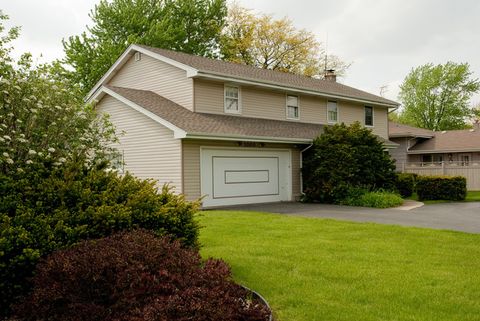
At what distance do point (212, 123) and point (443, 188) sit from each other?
35.0 feet

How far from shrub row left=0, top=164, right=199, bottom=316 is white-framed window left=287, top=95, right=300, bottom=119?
53.1ft

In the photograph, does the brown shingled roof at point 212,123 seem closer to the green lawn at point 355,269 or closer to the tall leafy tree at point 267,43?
the green lawn at point 355,269

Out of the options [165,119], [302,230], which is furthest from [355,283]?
[165,119]

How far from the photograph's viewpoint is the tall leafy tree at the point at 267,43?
136ft

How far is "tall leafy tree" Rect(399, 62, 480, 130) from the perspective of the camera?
187 ft

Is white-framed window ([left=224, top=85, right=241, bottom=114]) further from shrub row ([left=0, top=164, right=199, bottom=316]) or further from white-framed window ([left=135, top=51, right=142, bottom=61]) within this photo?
shrub row ([left=0, top=164, right=199, bottom=316])

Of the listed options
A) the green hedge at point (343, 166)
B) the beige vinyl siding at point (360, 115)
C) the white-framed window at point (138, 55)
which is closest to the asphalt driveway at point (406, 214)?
the green hedge at point (343, 166)

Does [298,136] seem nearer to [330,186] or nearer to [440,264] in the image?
[330,186]

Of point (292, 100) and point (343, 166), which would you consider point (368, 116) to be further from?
point (343, 166)

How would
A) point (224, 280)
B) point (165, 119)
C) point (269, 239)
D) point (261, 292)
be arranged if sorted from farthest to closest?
point (165, 119) → point (269, 239) → point (261, 292) → point (224, 280)

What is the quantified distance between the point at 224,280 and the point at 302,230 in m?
6.07

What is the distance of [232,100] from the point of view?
19.7m

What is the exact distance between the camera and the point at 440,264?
6945mm

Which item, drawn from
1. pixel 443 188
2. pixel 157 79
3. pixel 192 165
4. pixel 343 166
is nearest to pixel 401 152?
pixel 443 188
